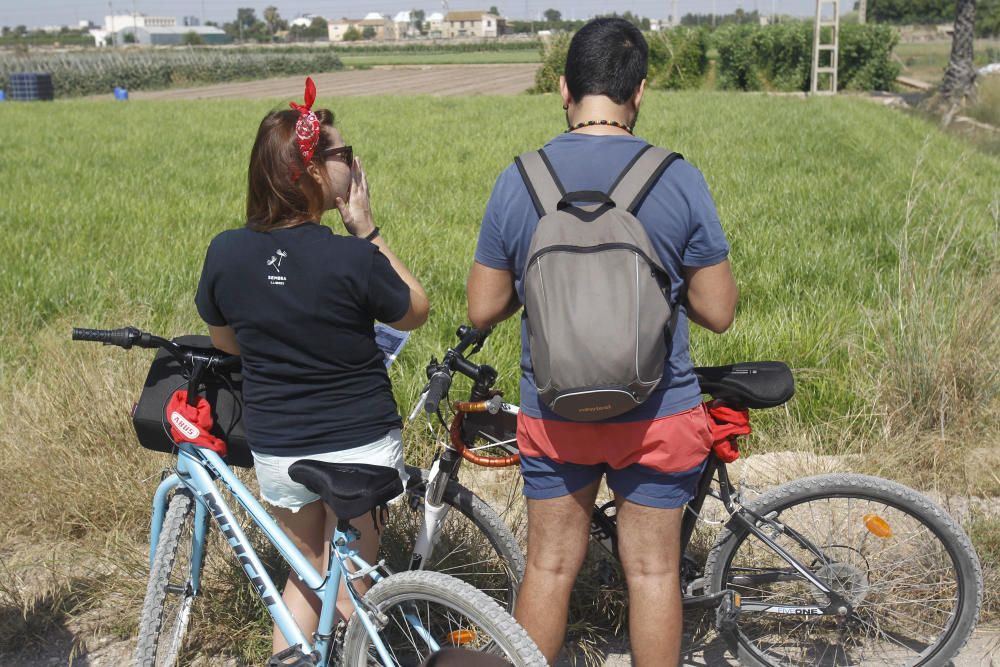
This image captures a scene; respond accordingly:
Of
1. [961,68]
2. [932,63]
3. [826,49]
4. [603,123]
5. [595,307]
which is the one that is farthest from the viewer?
[932,63]

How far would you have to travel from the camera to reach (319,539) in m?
2.89

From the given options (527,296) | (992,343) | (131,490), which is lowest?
(131,490)

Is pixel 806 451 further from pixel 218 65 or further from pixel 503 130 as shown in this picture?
pixel 218 65

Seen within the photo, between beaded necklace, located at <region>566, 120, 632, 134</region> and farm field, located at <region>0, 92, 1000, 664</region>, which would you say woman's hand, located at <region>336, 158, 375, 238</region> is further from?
farm field, located at <region>0, 92, 1000, 664</region>

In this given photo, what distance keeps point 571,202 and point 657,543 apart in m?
0.91

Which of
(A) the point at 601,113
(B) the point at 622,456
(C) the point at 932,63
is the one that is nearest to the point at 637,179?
(A) the point at 601,113

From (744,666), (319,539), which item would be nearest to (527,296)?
(319,539)

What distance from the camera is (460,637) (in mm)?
2660

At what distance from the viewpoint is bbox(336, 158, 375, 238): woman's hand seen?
2.68m

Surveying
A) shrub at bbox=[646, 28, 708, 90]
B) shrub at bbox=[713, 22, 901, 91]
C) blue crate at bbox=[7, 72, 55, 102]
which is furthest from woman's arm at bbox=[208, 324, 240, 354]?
blue crate at bbox=[7, 72, 55, 102]

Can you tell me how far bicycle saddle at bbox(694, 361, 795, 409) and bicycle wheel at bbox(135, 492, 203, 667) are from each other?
1609 millimetres

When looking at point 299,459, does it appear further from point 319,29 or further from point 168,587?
point 319,29

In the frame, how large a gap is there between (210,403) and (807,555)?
1.90 m

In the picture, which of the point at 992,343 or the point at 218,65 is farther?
the point at 218,65
